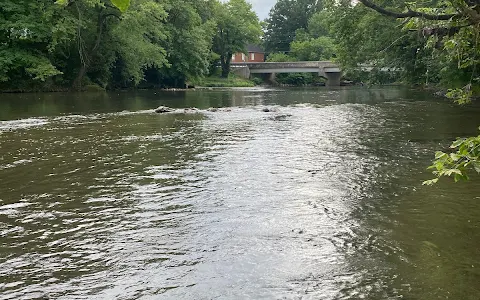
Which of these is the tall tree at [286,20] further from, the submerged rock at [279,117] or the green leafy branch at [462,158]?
the green leafy branch at [462,158]

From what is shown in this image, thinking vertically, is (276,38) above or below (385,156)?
above

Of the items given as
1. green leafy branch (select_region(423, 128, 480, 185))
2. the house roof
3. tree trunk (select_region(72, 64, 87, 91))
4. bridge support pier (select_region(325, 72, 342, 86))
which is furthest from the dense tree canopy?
the house roof

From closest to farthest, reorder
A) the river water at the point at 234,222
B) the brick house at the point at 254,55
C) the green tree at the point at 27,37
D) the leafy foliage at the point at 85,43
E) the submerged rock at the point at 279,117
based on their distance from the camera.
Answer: the river water at the point at 234,222
the submerged rock at the point at 279,117
the green tree at the point at 27,37
the leafy foliage at the point at 85,43
the brick house at the point at 254,55

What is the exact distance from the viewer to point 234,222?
682 centimetres

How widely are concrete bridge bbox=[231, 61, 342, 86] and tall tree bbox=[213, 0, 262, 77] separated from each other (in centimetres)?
476

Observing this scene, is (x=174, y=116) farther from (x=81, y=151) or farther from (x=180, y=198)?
(x=180, y=198)

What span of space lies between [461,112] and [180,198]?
17.5m

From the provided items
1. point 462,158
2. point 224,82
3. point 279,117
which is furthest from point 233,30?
point 462,158

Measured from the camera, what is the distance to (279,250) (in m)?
5.80

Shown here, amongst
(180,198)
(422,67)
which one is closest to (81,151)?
(180,198)

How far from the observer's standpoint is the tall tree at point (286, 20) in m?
119

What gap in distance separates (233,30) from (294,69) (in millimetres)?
12287

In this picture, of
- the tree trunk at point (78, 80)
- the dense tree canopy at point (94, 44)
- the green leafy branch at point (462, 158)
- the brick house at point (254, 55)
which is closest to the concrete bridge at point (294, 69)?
the dense tree canopy at point (94, 44)

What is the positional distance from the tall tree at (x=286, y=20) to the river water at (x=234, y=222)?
108057 millimetres
